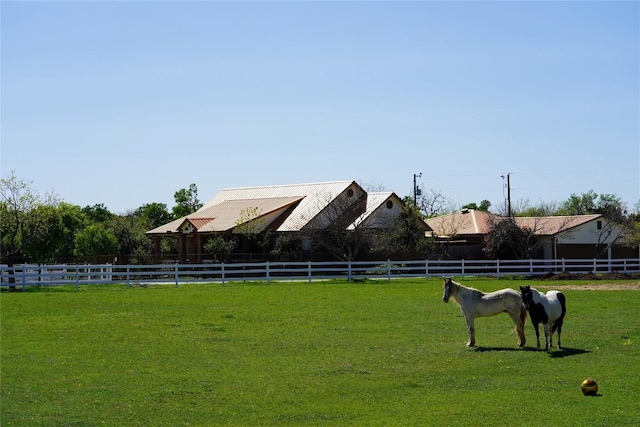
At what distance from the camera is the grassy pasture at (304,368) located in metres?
11.6

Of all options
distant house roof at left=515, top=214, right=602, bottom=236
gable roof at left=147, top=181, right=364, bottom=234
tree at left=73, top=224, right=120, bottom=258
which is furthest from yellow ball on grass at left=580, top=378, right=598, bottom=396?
tree at left=73, top=224, right=120, bottom=258

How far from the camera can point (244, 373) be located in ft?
48.1

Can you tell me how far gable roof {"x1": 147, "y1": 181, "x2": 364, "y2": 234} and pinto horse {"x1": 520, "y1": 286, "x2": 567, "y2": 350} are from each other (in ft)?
126

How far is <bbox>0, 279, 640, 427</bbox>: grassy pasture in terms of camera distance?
456 inches

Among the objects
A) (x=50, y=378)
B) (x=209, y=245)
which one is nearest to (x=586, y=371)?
(x=50, y=378)

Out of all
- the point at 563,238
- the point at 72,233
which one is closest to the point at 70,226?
the point at 72,233

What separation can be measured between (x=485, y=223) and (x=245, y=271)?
1070 inches

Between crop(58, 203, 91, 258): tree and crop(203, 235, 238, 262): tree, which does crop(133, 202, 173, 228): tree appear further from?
crop(203, 235, 238, 262): tree

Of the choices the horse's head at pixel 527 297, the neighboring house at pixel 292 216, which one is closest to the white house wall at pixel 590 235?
the neighboring house at pixel 292 216

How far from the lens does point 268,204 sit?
6234cm

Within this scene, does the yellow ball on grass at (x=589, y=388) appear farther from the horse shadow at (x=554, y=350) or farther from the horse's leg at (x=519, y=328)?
the horse's leg at (x=519, y=328)

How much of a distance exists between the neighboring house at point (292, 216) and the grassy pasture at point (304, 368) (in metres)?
28.4

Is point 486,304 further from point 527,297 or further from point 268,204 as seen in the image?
point 268,204

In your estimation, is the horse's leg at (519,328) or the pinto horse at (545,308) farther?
the horse's leg at (519,328)
